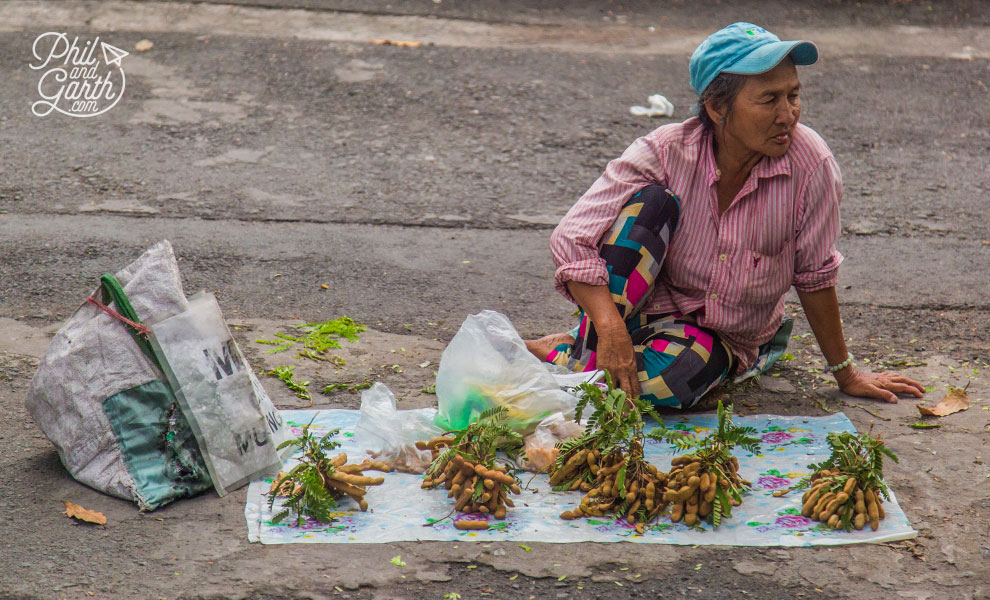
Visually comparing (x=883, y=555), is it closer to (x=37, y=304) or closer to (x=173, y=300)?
(x=173, y=300)

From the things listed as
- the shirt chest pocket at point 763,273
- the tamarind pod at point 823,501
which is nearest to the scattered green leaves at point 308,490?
the tamarind pod at point 823,501

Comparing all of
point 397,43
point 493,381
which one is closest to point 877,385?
point 493,381

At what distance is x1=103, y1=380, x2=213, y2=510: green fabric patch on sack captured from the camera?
251 cm

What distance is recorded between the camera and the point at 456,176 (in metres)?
5.16

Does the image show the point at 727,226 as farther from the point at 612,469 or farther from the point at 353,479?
the point at 353,479

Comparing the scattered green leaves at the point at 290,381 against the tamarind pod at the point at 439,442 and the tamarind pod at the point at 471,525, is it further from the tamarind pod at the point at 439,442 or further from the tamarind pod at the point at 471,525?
the tamarind pod at the point at 471,525

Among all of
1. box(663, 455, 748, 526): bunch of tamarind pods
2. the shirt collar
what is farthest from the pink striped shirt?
box(663, 455, 748, 526): bunch of tamarind pods

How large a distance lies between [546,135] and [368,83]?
4.22ft

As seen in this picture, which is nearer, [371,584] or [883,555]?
[371,584]

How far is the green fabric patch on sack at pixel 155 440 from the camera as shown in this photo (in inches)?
99.0

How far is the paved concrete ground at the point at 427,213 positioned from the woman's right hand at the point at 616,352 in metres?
0.51

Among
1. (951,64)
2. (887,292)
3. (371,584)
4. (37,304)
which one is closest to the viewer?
(371,584)

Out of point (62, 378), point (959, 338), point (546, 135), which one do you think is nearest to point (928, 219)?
point (959, 338)

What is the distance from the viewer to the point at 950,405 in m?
3.18
